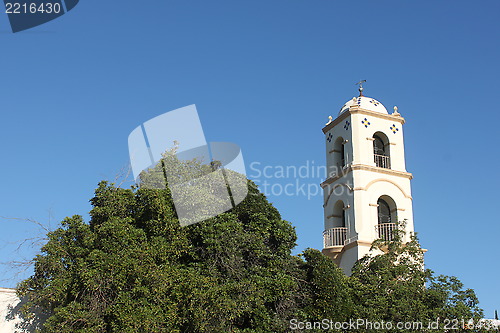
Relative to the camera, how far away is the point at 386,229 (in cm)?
2189

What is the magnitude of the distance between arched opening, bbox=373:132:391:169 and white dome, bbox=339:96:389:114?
1012mm

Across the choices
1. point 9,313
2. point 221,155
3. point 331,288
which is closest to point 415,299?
point 331,288

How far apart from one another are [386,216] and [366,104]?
14.4ft

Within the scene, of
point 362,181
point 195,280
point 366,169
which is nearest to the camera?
point 195,280

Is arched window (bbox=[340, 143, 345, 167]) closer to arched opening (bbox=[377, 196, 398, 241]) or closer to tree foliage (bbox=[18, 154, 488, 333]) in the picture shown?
arched opening (bbox=[377, 196, 398, 241])

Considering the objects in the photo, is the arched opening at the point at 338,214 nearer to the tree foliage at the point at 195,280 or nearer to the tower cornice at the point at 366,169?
the tower cornice at the point at 366,169

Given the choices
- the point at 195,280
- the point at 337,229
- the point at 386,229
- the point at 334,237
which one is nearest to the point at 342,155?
the point at 337,229

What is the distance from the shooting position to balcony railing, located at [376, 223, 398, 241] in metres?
21.7

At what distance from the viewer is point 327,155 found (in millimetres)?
24547

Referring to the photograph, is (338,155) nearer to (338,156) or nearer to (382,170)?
(338,156)

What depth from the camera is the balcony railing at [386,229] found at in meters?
21.7

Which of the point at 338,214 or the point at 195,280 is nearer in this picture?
the point at 195,280

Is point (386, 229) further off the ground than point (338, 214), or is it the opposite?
point (338, 214)

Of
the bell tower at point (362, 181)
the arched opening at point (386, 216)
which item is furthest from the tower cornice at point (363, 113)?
the arched opening at point (386, 216)
